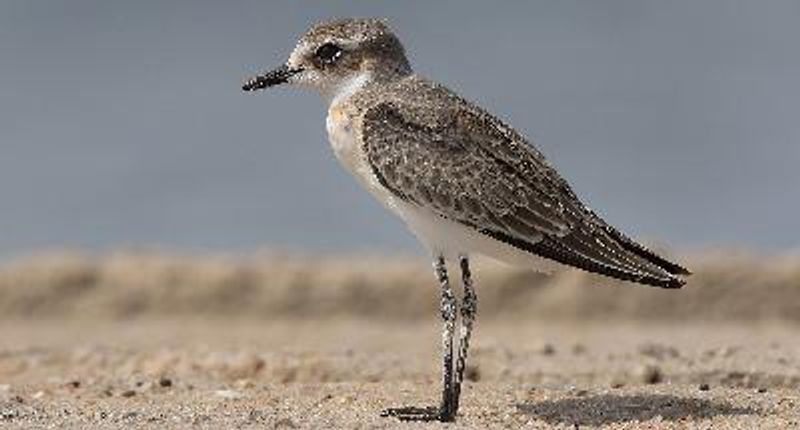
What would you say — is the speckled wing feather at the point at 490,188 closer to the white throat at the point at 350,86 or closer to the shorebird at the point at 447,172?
the shorebird at the point at 447,172

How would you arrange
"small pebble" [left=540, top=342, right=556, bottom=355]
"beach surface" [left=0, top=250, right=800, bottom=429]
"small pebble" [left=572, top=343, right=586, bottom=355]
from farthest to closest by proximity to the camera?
"small pebble" [left=572, top=343, right=586, bottom=355] < "small pebble" [left=540, top=342, right=556, bottom=355] < "beach surface" [left=0, top=250, right=800, bottom=429]

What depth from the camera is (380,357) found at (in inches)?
674

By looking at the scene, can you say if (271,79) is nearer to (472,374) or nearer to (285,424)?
(285,424)

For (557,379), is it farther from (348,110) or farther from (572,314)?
(572,314)

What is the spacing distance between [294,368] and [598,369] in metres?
2.84

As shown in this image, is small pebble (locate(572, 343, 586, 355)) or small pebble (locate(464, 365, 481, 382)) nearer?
small pebble (locate(464, 365, 481, 382))

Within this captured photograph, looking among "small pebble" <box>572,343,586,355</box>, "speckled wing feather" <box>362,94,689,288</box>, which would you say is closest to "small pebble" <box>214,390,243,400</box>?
"speckled wing feather" <box>362,94,689,288</box>

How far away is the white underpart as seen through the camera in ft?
33.3

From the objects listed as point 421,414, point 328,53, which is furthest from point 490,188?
point 421,414

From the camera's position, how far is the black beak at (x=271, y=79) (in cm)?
1072

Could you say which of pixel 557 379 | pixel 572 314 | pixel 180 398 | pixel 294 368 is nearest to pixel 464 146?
pixel 180 398

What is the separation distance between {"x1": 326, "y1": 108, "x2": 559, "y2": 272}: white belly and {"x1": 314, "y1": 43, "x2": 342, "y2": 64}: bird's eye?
1.13ft

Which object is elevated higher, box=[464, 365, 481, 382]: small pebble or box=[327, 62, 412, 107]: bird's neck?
box=[327, 62, 412, 107]: bird's neck

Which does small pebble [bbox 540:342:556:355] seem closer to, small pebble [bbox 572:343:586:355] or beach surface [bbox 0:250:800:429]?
beach surface [bbox 0:250:800:429]
